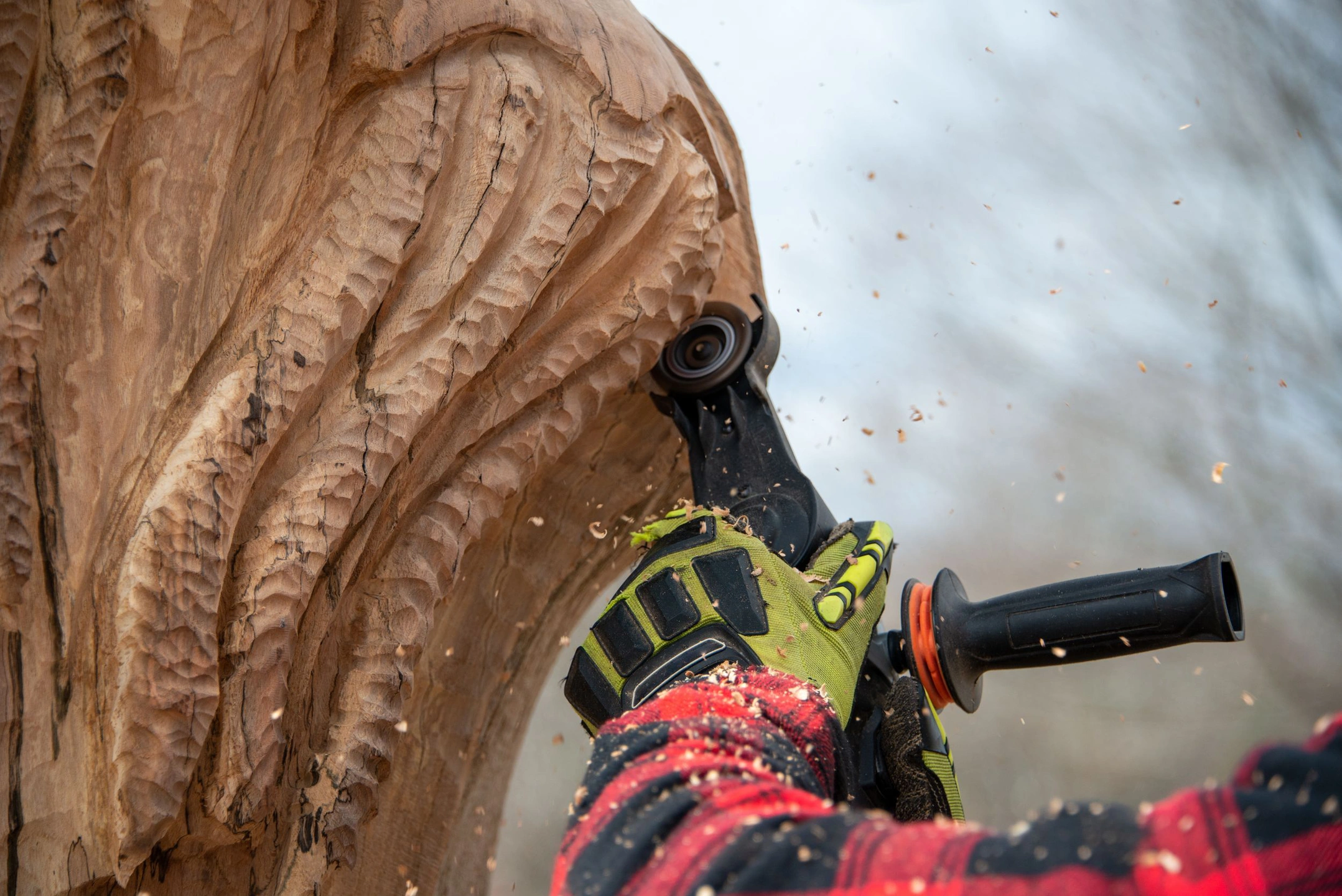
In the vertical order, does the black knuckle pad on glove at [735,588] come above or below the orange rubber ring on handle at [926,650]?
above

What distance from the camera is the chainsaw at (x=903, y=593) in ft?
2.56

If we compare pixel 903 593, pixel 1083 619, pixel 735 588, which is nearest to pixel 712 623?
pixel 735 588

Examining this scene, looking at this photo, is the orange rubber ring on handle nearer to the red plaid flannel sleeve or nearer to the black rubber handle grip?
the black rubber handle grip

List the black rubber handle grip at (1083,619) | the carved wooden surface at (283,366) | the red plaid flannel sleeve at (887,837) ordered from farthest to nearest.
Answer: the black rubber handle grip at (1083,619), the carved wooden surface at (283,366), the red plaid flannel sleeve at (887,837)

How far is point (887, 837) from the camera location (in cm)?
39

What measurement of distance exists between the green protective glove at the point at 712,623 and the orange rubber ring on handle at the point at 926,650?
4 centimetres

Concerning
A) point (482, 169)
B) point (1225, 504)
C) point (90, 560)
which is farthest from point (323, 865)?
point (1225, 504)

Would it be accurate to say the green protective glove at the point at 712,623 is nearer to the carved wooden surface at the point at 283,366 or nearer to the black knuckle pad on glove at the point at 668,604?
the black knuckle pad on glove at the point at 668,604

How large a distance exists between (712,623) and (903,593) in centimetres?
22

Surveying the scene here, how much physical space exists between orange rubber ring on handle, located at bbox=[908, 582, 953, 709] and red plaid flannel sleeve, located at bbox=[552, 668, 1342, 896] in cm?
38

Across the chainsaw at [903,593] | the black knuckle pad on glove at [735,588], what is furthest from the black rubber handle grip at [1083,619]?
the black knuckle pad on glove at [735,588]

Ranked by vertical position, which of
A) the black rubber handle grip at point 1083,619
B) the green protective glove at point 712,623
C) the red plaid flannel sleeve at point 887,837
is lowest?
the red plaid flannel sleeve at point 887,837

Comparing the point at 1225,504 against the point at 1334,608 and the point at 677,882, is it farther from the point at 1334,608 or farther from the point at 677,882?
the point at 677,882

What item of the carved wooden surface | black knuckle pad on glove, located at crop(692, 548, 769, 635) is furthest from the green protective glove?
the carved wooden surface
